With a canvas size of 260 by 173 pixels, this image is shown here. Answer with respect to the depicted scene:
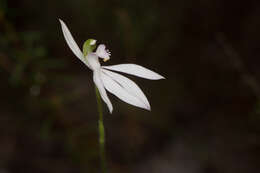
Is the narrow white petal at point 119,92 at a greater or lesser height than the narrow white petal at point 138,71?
lesser

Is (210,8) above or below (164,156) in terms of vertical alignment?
above

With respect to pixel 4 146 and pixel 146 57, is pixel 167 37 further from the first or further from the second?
pixel 4 146

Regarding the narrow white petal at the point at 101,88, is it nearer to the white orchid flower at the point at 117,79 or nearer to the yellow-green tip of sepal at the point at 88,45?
the white orchid flower at the point at 117,79

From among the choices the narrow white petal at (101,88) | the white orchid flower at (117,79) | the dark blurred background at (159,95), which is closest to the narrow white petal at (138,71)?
the white orchid flower at (117,79)

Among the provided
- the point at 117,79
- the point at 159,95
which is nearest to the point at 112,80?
the point at 117,79

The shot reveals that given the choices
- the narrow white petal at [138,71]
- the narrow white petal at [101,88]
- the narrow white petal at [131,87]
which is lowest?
the narrow white petal at [101,88]

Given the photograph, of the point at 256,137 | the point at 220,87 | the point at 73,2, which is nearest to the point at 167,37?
the point at 220,87

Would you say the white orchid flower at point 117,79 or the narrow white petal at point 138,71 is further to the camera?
the narrow white petal at point 138,71
